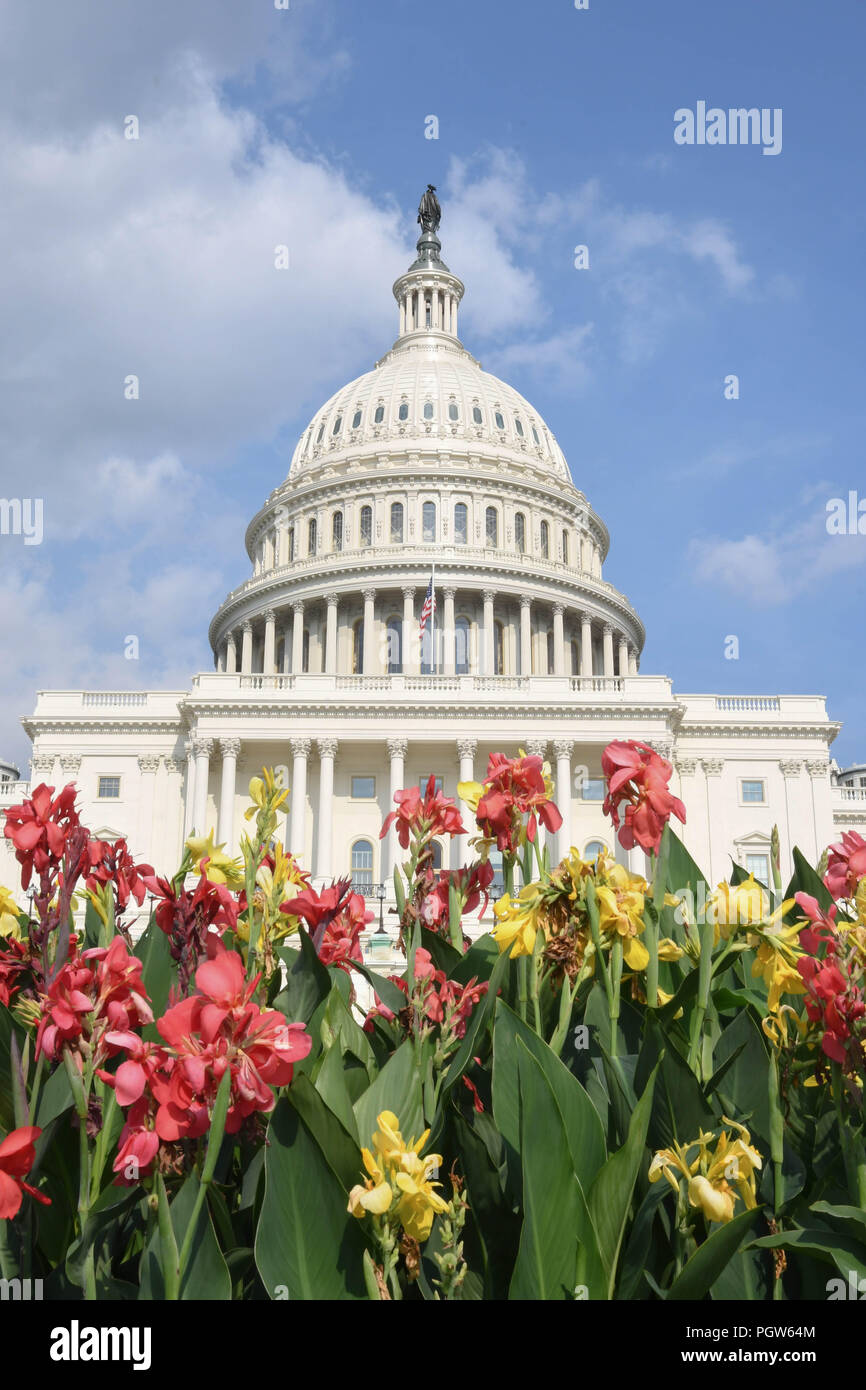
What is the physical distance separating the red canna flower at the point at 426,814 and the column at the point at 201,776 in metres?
53.4

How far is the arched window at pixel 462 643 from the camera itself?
255 ft

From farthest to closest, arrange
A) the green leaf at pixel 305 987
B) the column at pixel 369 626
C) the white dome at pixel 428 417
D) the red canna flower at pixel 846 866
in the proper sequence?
the white dome at pixel 428 417, the column at pixel 369 626, the red canna flower at pixel 846 866, the green leaf at pixel 305 987

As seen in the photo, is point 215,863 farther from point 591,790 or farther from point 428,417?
point 428,417

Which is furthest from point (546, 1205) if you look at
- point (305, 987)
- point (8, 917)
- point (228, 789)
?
point (228, 789)

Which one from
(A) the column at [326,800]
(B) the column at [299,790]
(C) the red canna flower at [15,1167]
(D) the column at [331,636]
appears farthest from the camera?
(D) the column at [331,636]

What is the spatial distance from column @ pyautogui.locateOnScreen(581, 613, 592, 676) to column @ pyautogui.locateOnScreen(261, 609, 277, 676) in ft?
69.8

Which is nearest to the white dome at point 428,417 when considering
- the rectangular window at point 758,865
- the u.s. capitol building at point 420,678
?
the u.s. capitol building at point 420,678

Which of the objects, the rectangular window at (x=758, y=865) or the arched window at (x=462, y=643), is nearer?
the rectangular window at (x=758, y=865)

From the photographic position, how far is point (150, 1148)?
2.62 meters

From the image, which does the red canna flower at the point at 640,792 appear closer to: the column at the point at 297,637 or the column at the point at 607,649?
the column at the point at 297,637

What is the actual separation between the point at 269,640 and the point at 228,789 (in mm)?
26575
